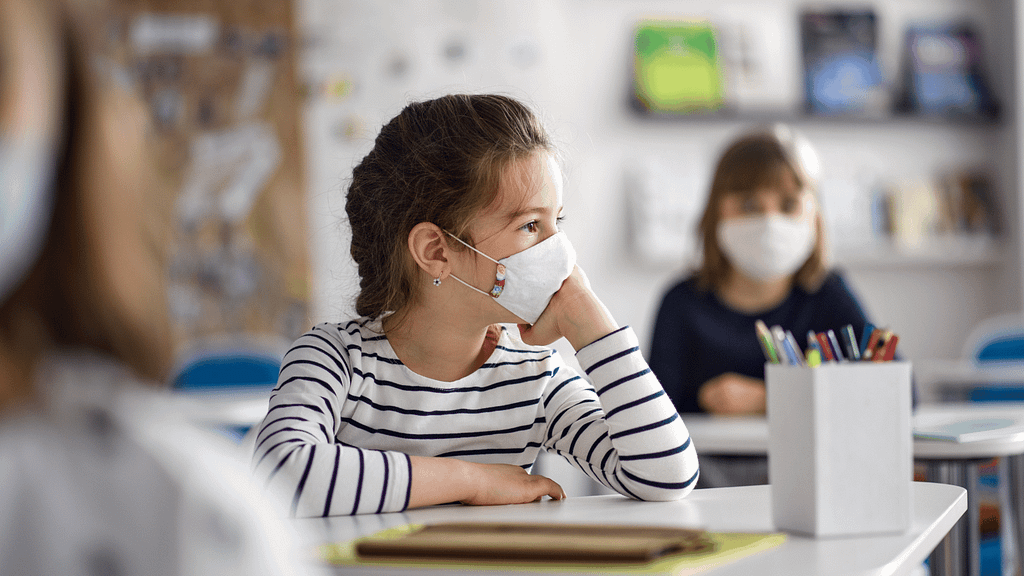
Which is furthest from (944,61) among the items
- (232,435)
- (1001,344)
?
(232,435)

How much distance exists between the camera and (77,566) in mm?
378

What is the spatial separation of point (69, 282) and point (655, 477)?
769 mm

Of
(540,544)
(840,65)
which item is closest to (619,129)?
(840,65)

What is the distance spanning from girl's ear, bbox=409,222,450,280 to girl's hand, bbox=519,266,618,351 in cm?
13

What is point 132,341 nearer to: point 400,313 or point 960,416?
point 400,313

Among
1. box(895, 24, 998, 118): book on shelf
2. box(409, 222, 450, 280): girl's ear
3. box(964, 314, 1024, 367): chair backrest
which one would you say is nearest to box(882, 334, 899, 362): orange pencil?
box(409, 222, 450, 280): girl's ear

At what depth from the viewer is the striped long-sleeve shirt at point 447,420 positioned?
37.6 inches

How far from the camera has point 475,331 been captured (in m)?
1.18

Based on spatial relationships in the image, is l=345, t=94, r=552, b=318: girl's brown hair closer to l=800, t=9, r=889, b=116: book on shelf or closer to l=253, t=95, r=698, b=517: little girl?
l=253, t=95, r=698, b=517: little girl

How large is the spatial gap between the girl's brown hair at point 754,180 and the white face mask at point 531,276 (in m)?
1.18

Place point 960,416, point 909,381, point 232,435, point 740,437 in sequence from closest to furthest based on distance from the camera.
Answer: point 909,381 < point 740,437 < point 960,416 < point 232,435

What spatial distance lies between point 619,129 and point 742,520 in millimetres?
3082

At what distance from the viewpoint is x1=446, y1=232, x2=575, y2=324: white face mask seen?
1.15m

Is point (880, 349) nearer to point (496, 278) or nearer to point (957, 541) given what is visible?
point (496, 278)
